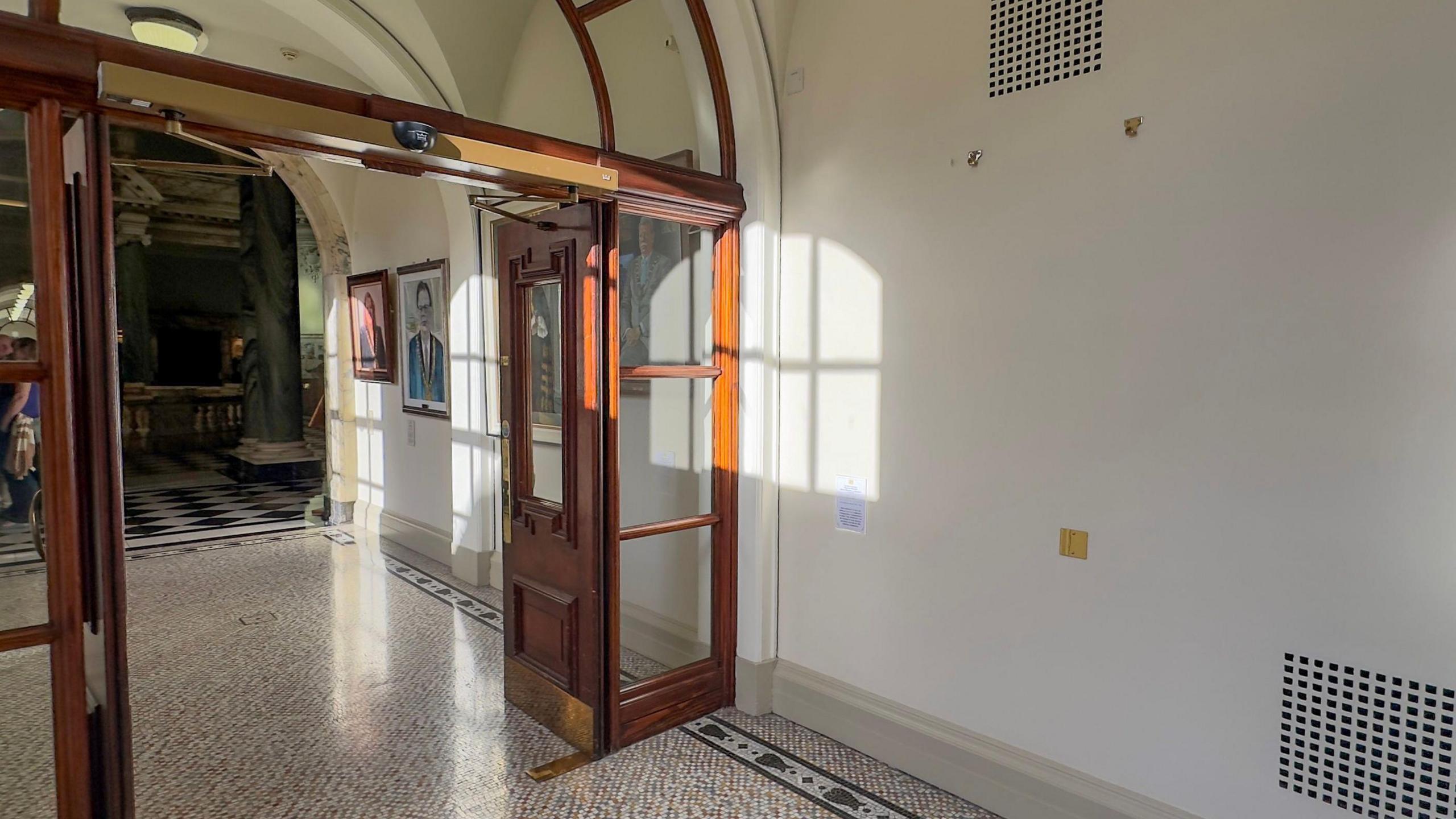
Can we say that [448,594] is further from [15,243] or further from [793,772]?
[15,243]

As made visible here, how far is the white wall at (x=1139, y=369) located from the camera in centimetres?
197

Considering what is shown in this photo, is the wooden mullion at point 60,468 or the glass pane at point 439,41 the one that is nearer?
the wooden mullion at point 60,468

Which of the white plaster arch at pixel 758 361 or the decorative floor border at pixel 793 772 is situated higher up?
the white plaster arch at pixel 758 361

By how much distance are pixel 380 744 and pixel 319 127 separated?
2429mm

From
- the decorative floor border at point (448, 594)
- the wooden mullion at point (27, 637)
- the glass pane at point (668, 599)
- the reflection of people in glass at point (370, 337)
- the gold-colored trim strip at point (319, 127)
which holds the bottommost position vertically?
the decorative floor border at point (448, 594)

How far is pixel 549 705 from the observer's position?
3.39 m

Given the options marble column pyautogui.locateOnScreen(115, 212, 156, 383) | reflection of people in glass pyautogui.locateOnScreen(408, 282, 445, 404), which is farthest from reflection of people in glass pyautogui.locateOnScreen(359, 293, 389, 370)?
marble column pyautogui.locateOnScreen(115, 212, 156, 383)

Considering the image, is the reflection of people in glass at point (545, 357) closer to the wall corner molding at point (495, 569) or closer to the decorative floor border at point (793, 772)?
the decorative floor border at point (793, 772)

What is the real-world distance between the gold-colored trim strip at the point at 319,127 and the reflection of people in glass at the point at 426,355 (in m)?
3.40

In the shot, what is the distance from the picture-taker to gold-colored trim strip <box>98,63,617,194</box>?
1884 mm

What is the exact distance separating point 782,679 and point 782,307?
5.52 ft

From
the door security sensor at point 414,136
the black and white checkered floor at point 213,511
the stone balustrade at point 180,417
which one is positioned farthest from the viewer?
the stone balustrade at point 180,417

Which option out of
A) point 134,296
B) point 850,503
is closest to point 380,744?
point 850,503

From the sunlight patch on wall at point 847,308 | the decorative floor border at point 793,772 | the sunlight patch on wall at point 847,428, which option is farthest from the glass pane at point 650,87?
the decorative floor border at point 793,772
